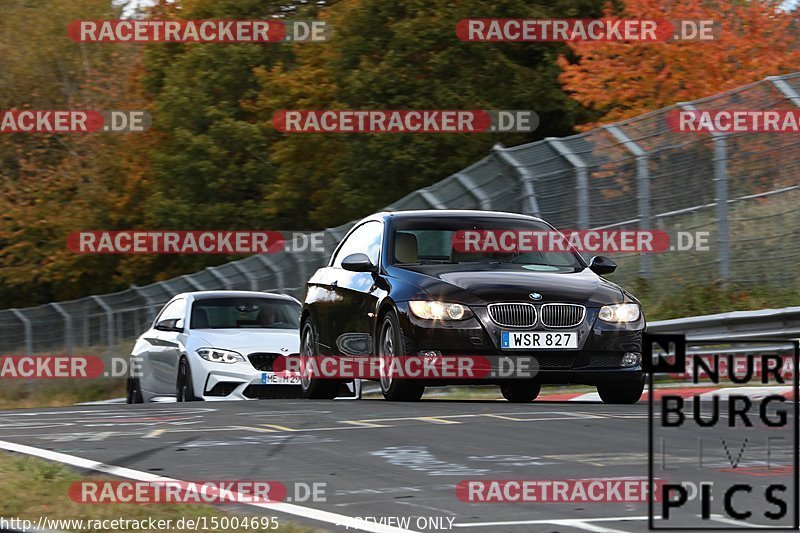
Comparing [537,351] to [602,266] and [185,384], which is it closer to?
[602,266]

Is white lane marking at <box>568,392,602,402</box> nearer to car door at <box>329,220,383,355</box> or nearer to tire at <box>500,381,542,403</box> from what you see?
tire at <box>500,381,542,403</box>

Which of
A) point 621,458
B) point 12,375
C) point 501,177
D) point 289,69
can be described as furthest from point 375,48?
point 621,458

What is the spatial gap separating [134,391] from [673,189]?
7.19m

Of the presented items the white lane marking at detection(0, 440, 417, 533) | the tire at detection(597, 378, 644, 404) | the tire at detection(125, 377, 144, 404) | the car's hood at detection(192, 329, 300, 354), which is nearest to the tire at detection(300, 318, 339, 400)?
the car's hood at detection(192, 329, 300, 354)

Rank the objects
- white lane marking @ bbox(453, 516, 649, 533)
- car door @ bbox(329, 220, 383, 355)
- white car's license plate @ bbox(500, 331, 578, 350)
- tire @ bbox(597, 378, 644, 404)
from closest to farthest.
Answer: white lane marking @ bbox(453, 516, 649, 533), white car's license plate @ bbox(500, 331, 578, 350), tire @ bbox(597, 378, 644, 404), car door @ bbox(329, 220, 383, 355)

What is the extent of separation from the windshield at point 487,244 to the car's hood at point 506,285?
34 cm

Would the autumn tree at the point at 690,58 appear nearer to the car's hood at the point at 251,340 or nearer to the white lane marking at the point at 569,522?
the car's hood at the point at 251,340

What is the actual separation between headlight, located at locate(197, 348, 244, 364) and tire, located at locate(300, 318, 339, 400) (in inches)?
46.8

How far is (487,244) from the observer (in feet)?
44.6

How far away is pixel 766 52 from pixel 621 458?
27.1 meters

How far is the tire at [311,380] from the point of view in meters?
15.3

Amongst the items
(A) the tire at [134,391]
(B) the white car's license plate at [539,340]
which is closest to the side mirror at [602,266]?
(B) the white car's license plate at [539,340]

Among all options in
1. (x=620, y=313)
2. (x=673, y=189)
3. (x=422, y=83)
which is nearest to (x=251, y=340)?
(x=673, y=189)

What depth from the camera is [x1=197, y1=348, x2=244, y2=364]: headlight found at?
16.7 metres
